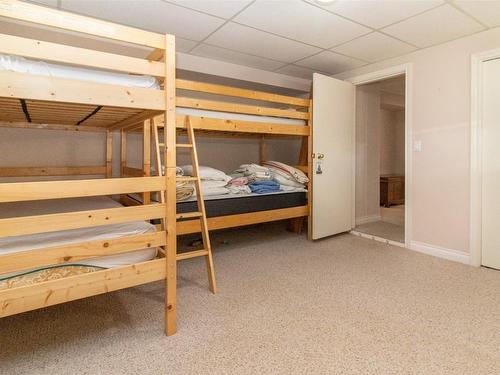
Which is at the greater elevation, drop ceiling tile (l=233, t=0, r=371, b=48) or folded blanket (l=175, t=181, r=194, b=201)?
drop ceiling tile (l=233, t=0, r=371, b=48)

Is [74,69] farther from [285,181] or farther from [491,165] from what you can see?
[491,165]

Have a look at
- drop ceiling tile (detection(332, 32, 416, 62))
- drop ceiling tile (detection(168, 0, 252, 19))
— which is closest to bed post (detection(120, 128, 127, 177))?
drop ceiling tile (detection(168, 0, 252, 19))

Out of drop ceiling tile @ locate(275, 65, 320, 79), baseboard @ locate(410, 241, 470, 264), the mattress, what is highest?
drop ceiling tile @ locate(275, 65, 320, 79)

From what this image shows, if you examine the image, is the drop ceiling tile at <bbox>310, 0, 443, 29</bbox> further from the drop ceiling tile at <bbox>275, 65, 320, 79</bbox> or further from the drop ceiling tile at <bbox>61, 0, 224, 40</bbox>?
the drop ceiling tile at <bbox>275, 65, 320, 79</bbox>

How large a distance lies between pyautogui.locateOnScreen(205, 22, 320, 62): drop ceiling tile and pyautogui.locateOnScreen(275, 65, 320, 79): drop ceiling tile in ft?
1.09

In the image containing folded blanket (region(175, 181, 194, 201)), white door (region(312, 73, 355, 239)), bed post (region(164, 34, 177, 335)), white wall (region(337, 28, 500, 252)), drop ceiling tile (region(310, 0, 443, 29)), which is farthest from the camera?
white door (region(312, 73, 355, 239))

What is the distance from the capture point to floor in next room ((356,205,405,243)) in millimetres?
3703

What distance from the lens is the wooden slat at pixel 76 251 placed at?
1273mm

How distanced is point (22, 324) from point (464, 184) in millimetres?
3652

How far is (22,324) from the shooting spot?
1763 millimetres

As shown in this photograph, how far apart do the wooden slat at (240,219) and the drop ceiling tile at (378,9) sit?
187cm

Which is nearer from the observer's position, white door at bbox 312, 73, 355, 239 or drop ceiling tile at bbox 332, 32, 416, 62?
drop ceiling tile at bbox 332, 32, 416, 62

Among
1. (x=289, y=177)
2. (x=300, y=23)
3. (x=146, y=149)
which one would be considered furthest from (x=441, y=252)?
(x=146, y=149)

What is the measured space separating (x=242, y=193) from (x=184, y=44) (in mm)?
1592
